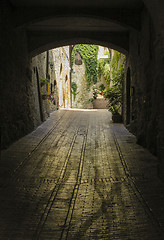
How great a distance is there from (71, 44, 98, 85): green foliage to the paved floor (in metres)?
17.3

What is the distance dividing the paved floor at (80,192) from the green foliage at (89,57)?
1726 cm

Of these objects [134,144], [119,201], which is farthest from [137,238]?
[134,144]

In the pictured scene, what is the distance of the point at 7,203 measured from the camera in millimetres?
3268

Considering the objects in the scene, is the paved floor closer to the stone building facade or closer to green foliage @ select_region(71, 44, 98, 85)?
the stone building facade

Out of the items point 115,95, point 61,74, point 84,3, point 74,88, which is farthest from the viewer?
point 74,88

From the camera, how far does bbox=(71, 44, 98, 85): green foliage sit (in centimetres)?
2255

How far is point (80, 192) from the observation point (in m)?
3.67

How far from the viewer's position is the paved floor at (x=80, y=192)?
2695mm

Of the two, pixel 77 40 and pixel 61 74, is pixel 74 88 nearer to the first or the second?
pixel 61 74

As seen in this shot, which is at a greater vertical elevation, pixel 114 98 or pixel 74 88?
pixel 74 88

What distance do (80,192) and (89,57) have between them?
20.3 meters

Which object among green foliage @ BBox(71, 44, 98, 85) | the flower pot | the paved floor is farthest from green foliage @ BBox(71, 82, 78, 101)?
the paved floor

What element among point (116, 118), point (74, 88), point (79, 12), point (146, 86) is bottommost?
point (116, 118)

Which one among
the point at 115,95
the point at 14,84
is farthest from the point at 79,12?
the point at 115,95
